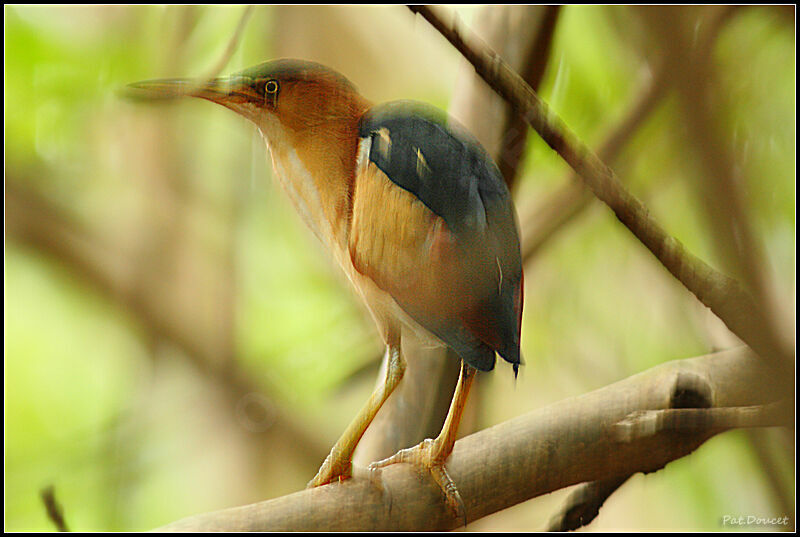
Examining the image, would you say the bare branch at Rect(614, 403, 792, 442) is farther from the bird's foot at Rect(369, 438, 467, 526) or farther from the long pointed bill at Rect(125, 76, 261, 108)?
the long pointed bill at Rect(125, 76, 261, 108)

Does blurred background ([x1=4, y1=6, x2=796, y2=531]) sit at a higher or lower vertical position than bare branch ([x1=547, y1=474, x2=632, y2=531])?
higher

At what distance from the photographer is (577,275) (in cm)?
69

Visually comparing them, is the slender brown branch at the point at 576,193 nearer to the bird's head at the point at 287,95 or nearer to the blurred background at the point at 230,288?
the blurred background at the point at 230,288

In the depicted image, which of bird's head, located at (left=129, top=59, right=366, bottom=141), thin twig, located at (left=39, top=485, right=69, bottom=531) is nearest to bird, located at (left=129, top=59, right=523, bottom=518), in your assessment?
bird's head, located at (left=129, top=59, right=366, bottom=141)

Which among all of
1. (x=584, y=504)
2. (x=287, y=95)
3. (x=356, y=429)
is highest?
(x=287, y=95)

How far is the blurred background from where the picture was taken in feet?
2.12

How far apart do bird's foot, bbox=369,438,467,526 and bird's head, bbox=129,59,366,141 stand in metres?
0.30

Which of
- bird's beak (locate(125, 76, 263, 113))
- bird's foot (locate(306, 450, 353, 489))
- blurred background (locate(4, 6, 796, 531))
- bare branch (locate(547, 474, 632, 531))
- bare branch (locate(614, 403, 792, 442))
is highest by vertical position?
bird's beak (locate(125, 76, 263, 113))

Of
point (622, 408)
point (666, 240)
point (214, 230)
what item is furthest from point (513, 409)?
point (214, 230)

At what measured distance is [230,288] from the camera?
0.67 meters

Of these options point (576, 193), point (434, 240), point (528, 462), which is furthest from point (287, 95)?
point (528, 462)

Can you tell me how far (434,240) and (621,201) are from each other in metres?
0.18

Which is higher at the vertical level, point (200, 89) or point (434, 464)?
point (200, 89)

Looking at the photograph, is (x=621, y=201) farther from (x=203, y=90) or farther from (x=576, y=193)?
(x=203, y=90)
